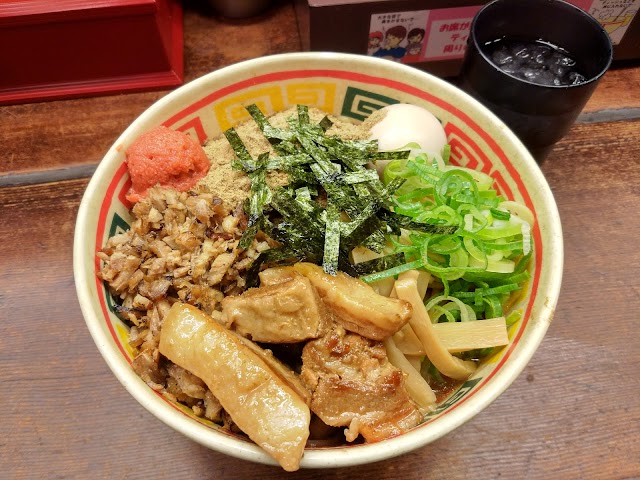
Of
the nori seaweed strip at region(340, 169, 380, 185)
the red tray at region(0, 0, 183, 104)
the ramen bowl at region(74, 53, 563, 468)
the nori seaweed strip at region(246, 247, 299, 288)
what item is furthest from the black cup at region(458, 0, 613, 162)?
Result: the red tray at region(0, 0, 183, 104)

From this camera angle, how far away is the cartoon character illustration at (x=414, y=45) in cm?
204

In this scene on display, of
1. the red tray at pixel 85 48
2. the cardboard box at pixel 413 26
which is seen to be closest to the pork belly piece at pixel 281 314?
the cardboard box at pixel 413 26

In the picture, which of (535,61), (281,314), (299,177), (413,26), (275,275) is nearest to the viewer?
(281,314)

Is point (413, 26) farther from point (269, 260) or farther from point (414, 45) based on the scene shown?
point (269, 260)

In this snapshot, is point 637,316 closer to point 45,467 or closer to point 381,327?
point 381,327

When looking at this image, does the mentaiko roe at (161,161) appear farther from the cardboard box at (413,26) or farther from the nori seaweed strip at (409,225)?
the cardboard box at (413,26)

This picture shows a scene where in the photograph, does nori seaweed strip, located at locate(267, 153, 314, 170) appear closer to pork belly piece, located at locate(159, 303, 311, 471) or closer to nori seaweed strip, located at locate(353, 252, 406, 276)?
nori seaweed strip, located at locate(353, 252, 406, 276)

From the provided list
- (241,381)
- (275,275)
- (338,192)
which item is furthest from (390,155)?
(241,381)

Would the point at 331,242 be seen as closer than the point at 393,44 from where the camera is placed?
Yes

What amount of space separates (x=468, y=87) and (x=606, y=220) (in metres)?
0.81

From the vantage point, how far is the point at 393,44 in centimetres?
208

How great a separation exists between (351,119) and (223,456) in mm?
1265

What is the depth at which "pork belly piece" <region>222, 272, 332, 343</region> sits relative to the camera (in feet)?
3.95

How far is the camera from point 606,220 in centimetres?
196
